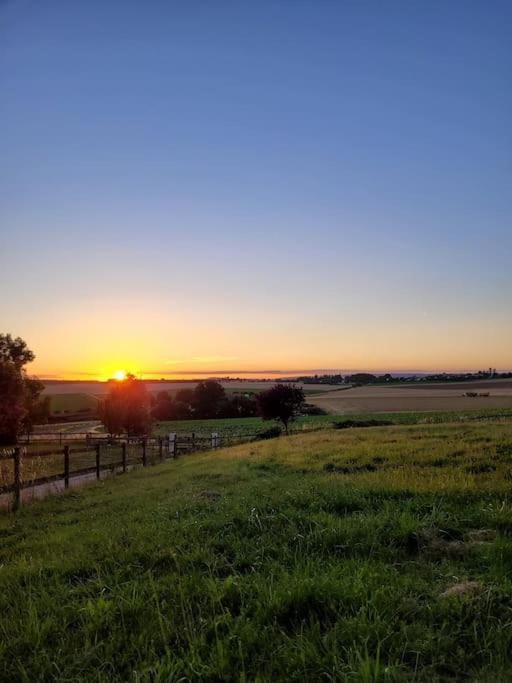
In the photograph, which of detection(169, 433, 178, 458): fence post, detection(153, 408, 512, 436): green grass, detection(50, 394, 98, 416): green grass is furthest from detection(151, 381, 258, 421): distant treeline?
detection(169, 433, 178, 458): fence post

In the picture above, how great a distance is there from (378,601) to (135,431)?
167ft

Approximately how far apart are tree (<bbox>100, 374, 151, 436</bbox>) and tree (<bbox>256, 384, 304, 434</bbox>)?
16.0m

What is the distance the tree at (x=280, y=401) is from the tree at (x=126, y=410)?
52.3ft

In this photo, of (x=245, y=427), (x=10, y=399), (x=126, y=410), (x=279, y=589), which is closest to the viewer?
(x=279, y=589)

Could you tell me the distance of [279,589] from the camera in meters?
3.98

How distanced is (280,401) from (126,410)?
59.3 feet

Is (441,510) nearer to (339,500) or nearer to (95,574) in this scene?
(339,500)

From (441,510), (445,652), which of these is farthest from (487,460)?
(445,652)

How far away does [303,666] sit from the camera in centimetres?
310

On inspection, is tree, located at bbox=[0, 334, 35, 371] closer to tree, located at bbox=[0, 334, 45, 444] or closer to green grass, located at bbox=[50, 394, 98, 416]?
tree, located at bbox=[0, 334, 45, 444]

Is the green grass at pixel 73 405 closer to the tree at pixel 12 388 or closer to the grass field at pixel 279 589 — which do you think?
the tree at pixel 12 388

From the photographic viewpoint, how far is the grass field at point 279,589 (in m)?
3.18

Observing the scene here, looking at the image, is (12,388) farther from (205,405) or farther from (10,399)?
(205,405)

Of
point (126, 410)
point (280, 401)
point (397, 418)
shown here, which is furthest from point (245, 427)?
point (280, 401)
